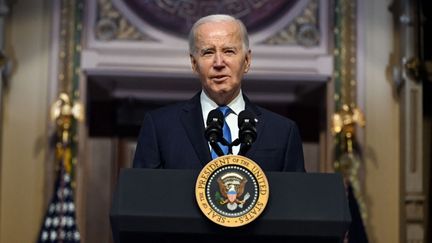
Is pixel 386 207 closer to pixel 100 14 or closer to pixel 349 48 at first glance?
pixel 349 48

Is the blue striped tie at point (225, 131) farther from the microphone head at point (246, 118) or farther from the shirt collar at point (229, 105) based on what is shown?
the microphone head at point (246, 118)

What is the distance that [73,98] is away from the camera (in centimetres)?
700

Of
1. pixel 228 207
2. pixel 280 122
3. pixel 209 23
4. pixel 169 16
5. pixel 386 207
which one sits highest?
pixel 169 16

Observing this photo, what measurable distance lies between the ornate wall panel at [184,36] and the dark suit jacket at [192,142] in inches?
171

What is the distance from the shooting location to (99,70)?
702cm

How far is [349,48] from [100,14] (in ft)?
6.28

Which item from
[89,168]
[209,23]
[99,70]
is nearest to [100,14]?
[99,70]

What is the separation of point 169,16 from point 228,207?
16.5 feet

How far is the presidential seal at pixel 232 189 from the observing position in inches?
89.6

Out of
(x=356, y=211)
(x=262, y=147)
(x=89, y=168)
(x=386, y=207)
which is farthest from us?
(x=89, y=168)

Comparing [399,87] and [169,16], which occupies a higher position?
[169,16]

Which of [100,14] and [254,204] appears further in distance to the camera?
[100,14]

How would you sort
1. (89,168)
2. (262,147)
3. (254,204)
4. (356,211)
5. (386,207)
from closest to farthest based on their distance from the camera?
(254,204)
(262,147)
(356,211)
(386,207)
(89,168)

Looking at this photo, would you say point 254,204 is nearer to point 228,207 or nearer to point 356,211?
point 228,207
